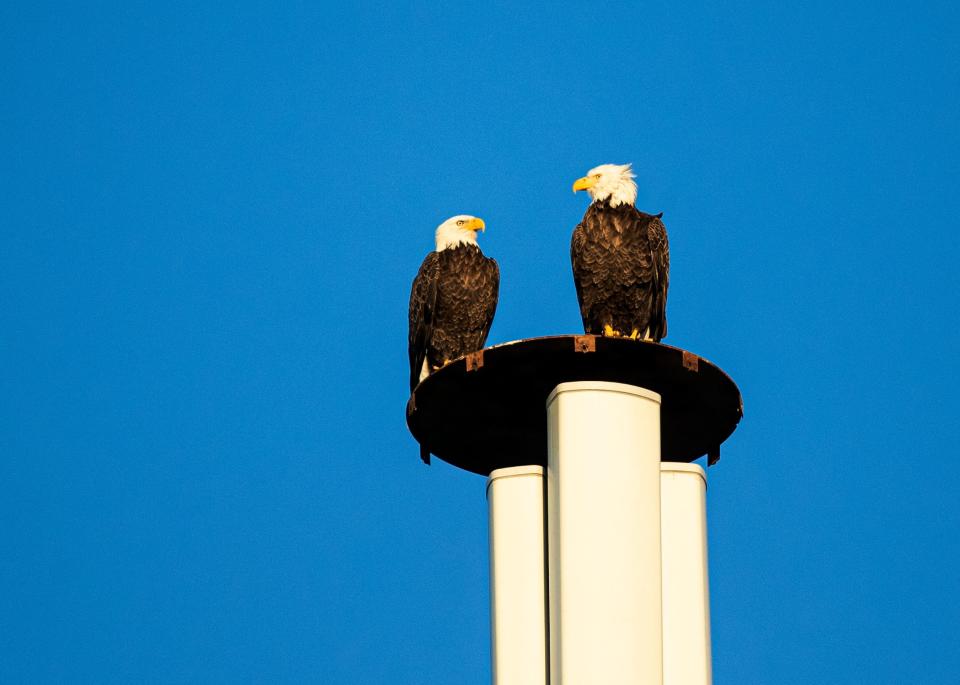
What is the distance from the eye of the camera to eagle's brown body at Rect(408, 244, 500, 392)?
59.7 ft

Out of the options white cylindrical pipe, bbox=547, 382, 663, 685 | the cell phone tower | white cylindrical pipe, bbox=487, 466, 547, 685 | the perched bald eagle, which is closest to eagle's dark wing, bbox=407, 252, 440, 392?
the perched bald eagle

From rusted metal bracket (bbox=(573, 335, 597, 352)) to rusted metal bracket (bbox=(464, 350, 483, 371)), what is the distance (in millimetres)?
920

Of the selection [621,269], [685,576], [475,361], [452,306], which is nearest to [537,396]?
[475,361]

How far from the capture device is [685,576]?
14.1 meters

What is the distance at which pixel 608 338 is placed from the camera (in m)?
13.7

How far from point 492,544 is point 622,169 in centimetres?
481

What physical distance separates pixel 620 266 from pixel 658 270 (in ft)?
1.49

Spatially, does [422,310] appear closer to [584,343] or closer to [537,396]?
[537,396]

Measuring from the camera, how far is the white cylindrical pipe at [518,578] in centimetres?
1426

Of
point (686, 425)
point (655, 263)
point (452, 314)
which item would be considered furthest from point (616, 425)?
point (452, 314)

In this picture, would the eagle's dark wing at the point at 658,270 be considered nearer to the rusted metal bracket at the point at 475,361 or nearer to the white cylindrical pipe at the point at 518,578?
the white cylindrical pipe at the point at 518,578

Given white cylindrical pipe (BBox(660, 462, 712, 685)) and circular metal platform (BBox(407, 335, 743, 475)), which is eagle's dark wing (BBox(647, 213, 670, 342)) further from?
white cylindrical pipe (BBox(660, 462, 712, 685))

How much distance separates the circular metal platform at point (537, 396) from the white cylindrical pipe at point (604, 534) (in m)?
0.34

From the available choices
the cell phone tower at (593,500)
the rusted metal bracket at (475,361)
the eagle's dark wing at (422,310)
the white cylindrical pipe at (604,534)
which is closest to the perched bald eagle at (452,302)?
the eagle's dark wing at (422,310)
